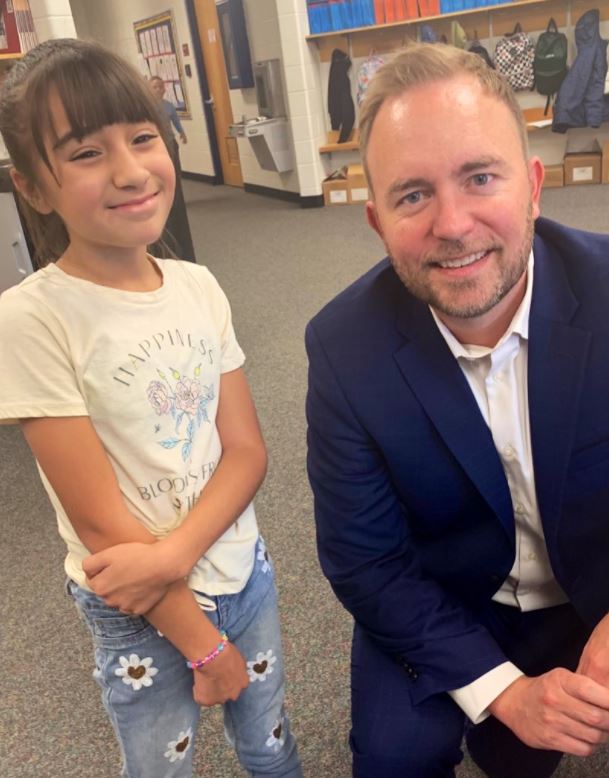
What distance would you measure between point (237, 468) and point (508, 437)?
1.31 feet

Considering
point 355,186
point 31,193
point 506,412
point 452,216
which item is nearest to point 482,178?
point 452,216

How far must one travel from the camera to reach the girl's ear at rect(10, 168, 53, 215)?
2.80 feet

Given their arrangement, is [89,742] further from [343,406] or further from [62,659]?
[343,406]

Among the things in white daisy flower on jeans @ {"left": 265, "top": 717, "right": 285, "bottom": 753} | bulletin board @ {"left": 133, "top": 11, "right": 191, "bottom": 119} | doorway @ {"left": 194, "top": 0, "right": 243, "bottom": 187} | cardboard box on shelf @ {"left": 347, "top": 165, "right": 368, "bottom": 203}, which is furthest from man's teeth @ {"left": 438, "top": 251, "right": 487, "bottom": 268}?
bulletin board @ {"left": 133, "top": 11, "right": 191, "bottom": 119}

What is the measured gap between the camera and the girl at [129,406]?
0.81 metres

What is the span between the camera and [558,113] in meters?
5.31

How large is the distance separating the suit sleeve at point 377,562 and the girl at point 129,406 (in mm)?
151

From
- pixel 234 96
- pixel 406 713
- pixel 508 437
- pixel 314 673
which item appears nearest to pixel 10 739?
pixel 314 673

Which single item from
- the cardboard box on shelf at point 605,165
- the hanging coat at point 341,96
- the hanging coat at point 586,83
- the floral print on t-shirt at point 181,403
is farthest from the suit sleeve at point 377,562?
the hanging coat at point 341,96

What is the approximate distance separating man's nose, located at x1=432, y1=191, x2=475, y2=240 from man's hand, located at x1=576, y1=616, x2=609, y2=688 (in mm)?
588

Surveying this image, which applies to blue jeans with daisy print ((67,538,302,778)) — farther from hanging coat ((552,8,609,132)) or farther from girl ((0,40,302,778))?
hanging coat ((552,8,609,132))

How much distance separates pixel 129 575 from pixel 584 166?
18.4ft

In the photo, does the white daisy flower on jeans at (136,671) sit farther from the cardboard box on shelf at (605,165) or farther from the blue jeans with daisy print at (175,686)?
the cardboard box on shelf at (605,165)

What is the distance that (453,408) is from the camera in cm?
103
